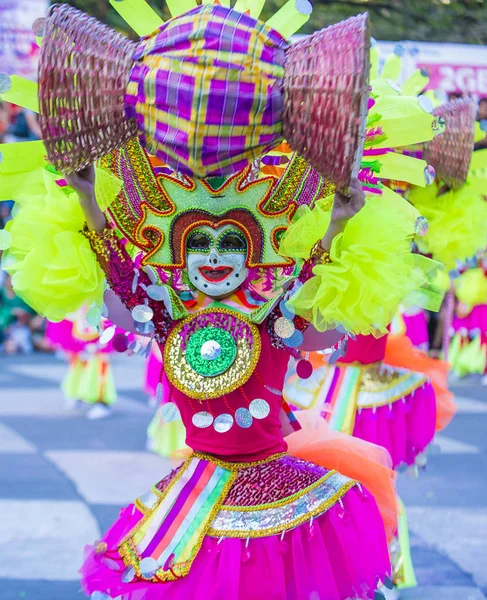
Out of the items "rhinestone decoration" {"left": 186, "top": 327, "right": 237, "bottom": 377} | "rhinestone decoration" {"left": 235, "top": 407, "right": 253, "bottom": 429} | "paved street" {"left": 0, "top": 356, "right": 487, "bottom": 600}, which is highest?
"rhinestone decoration" {"left": 186, "top": 327, "right": 237, "bottom": 377}

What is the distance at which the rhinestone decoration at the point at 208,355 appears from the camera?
9.68ft

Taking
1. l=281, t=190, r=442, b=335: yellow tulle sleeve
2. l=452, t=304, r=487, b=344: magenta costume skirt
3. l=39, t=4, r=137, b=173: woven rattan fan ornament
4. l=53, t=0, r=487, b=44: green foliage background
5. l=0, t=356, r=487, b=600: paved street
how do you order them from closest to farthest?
l=39, t=4, r=137, b=173: woven rattan fan ornament
l=281, t=190, r=442, b=335: yellow tulle sleeve
l=0, t=356, r=487, b=600: paved street
l=452, t=304, r=487, b=344: magenta costume skirt
l=53, t=0, r=487, b=44: green foliage background

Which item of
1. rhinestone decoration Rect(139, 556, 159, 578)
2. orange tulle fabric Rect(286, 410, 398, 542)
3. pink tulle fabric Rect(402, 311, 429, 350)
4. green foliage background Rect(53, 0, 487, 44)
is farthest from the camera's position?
green foliage background Rect(53, 0, 487, 44)

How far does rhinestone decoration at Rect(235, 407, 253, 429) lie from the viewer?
2.92 m

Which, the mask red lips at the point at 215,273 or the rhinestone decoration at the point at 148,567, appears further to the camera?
the mask red lips at the point at 215,273

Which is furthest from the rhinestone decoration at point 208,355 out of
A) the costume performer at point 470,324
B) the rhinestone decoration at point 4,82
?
the costume performer at point 470,324

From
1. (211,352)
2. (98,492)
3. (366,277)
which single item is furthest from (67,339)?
(366,277)

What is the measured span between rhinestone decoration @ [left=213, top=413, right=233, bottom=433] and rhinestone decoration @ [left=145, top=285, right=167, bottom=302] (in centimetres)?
40

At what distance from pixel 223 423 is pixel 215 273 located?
459 millimetres

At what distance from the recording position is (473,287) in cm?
958

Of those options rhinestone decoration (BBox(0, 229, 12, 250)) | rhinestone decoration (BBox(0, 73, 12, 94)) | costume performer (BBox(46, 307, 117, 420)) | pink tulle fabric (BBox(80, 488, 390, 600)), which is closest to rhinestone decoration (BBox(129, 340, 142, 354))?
rhinestone decoration (BBox(0, 229, 12, 250))

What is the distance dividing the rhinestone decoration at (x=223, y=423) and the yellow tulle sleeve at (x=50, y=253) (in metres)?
0.49

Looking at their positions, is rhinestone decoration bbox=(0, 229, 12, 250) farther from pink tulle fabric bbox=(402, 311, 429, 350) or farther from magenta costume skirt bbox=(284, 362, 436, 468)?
pink tulle fabric bbox=(402, 311, 429, 350)

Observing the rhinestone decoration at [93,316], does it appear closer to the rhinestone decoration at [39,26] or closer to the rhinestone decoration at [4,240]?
the rhinestone decoration at [4,240]
